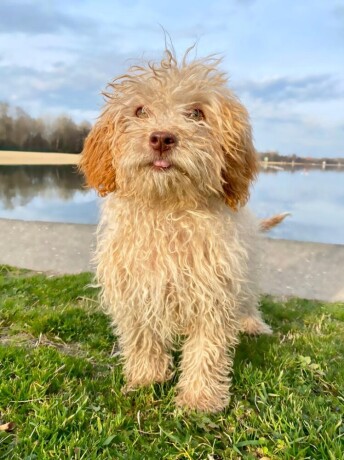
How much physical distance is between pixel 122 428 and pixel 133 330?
2.43 feet

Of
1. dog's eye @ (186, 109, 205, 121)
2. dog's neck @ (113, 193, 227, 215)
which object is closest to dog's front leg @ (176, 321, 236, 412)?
dog's neck @ (113, 193, 227, 215)

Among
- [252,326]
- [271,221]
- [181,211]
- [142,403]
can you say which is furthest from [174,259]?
[271,221]

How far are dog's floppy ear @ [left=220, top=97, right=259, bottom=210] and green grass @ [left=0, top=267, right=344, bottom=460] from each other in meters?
1.37

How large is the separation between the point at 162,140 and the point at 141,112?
0.49m

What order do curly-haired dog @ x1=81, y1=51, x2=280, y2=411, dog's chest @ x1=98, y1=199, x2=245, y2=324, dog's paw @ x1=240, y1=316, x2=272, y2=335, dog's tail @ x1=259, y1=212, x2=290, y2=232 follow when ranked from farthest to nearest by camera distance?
1. dog's tail @ x1=259, y1=212, x2=290, y2=232
2. dog's paw @ x1=240, y1=316, x2=272, y2=335
3. dog's chest @ x1=98, y1=199, x2=245, y2=324
4. curly-haired dog @ x1=81, y1=51, x2=280, y2=411

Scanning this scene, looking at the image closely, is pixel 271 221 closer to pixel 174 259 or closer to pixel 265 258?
pixel 174 259

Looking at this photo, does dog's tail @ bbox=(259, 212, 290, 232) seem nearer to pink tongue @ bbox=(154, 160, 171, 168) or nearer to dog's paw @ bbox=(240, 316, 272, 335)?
dog's paw @ bbox=(240, 316, 272, 335)

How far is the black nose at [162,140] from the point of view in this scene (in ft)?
8.66

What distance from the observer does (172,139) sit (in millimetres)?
2656

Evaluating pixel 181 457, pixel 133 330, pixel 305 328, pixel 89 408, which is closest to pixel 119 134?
pixel 133 330

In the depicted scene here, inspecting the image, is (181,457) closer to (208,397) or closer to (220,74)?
(208,397)

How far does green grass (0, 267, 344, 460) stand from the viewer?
8.91 ft

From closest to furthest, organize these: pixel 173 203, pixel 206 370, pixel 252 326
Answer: pixel 173 203 → pixel 206 370 → pixel 252 326

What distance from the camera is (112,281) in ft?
10.6
